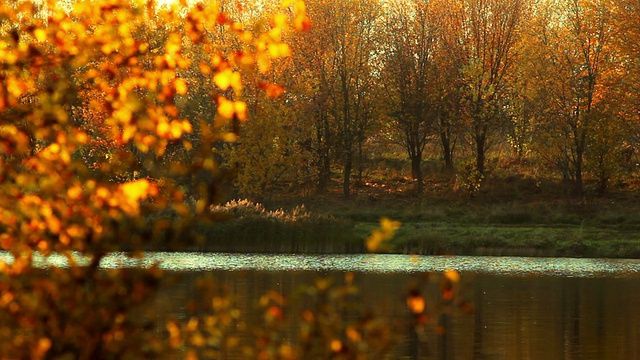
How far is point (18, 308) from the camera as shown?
7.79 meters

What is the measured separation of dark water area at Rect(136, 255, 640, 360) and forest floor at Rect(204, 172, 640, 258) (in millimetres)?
3047

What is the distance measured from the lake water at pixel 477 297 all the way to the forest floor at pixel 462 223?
7.52 ft

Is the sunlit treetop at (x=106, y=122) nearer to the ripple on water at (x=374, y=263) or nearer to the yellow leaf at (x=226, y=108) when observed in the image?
the yellow leaf at (x=226, y=108)

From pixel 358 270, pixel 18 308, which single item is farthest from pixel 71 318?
pixel 358 270

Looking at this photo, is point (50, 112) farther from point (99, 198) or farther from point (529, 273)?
point (529, 273)

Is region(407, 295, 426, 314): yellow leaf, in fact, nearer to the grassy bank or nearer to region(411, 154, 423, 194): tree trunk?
the grassy bank

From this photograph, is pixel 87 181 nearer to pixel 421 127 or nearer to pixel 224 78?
pixel 224 78

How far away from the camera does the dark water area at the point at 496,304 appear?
2244cm

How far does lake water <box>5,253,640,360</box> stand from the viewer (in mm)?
22594

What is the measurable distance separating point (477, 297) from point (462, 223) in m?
25.8

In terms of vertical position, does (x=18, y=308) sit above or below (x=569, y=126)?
below

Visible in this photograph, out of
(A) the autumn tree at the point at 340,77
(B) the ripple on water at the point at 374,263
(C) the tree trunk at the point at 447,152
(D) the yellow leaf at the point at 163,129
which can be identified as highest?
(A) the autumn tree at the point at 340,77

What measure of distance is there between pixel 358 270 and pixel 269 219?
9656 mm

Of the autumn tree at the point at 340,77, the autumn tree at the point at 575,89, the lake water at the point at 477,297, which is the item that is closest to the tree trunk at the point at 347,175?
the autumn tree at the point at 340,77
